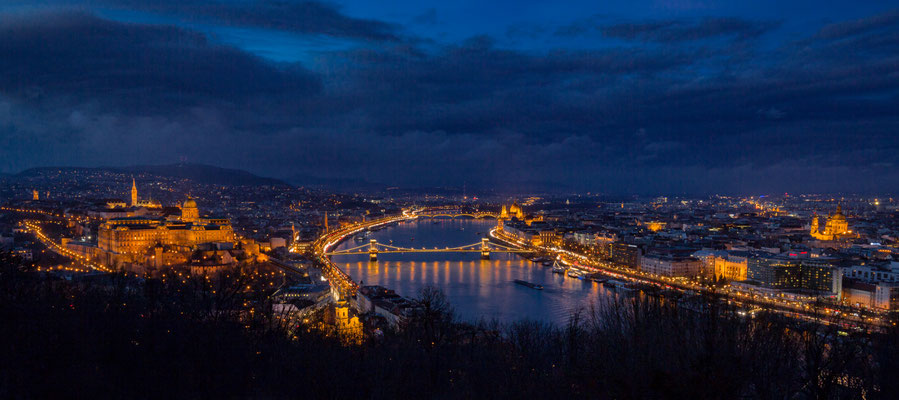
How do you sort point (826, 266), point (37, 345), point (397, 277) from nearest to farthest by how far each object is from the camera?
point (37, 345) < point (826, 266) < point (397, 277)

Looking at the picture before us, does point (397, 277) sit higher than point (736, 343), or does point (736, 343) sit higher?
point (736, 343)

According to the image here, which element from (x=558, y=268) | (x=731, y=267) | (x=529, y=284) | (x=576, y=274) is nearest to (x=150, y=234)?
(x=529, y=284)

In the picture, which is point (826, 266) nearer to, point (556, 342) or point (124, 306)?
point (556, 342)

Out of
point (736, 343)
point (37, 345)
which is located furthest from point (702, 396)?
Answer: point (37, 345)

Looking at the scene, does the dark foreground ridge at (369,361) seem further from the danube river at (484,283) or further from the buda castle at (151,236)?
the buda castle at (151,236)

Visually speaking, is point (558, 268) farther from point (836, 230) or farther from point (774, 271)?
point (836, 230)

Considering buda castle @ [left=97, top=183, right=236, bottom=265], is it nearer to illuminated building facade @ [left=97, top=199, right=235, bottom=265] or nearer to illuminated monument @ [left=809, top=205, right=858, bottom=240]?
illuminated building facade @ [left=97, top=199, right=235, bottom=265]
